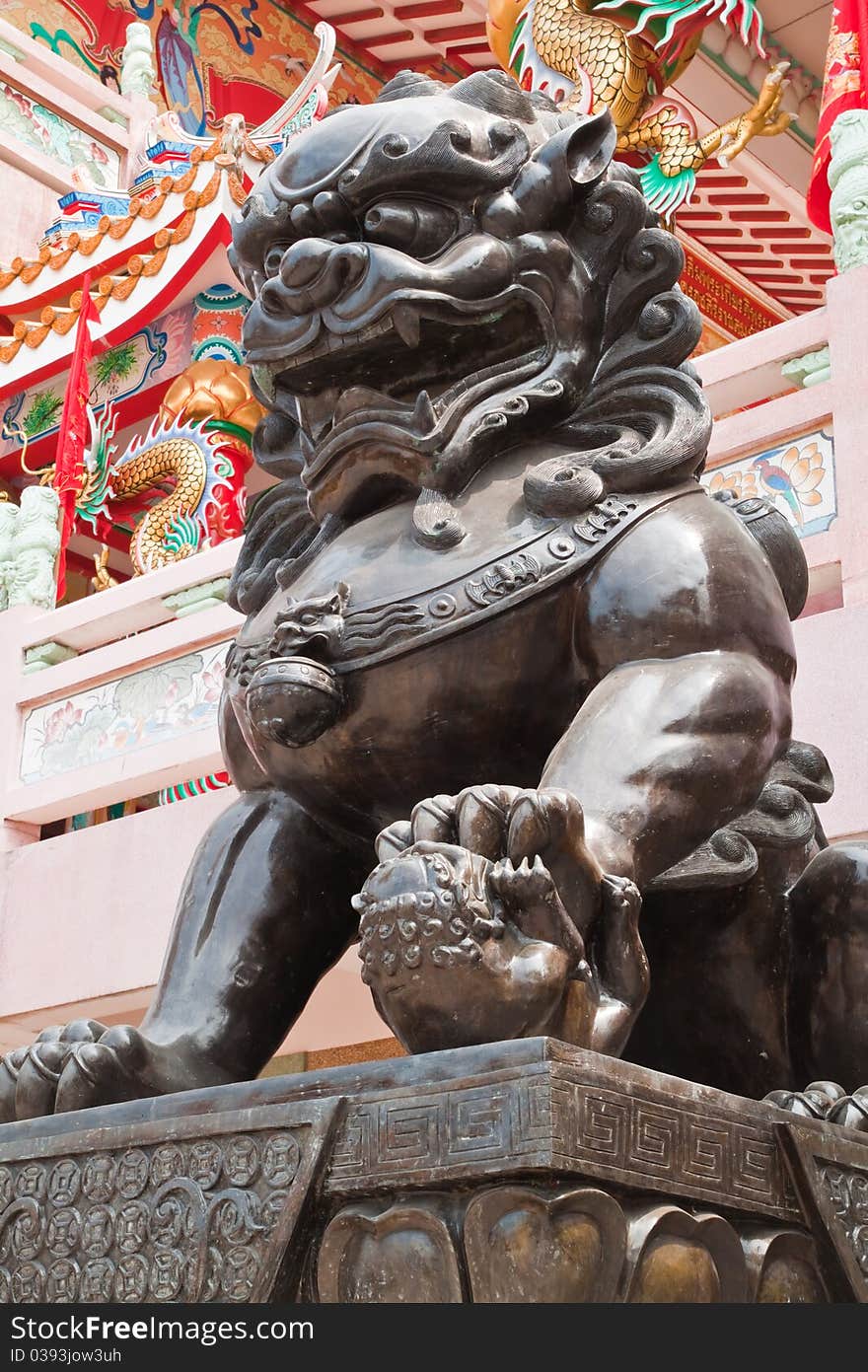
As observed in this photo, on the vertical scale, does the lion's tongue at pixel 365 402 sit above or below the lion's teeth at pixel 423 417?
above

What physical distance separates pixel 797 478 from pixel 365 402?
2.14 m

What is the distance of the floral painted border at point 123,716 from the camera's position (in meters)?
4.71

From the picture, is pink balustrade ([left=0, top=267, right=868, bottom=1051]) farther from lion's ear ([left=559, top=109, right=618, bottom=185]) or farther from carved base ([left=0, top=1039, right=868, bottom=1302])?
carved base ([left=0, top=1039, right=868, bottom=1302])

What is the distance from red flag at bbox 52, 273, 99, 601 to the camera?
5.73 metres

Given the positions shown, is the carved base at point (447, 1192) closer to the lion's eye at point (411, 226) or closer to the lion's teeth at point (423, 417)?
the lion's teeth at point (423, 417)

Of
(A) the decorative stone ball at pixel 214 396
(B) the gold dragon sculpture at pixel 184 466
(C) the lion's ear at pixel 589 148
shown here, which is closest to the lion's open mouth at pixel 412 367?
(C) the lion's ear at pixel 589 148

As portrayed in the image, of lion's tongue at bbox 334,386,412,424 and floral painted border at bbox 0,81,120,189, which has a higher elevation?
floral painted border at bbox 0,81,120,189

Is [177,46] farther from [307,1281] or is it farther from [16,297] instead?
[307,1281]

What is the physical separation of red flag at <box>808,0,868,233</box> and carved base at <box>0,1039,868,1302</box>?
3208 mm

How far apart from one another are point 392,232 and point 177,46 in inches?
306

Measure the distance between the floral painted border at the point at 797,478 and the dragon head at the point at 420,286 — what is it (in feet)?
6.37

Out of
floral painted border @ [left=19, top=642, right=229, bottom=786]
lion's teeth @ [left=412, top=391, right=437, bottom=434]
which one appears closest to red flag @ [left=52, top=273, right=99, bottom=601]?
floral painted border @ [left=19, top=642, right=229, bottom=786]

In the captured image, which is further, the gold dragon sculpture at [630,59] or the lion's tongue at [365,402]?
the gold dragon sculpture at [630,59]

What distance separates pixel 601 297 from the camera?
5.64ft
